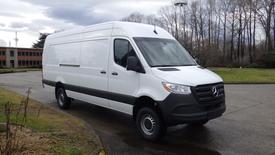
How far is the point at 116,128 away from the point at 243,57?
59.8m

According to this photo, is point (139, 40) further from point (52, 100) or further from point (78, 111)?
point (52, 100)

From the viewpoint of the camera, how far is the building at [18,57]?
89875 millimetres

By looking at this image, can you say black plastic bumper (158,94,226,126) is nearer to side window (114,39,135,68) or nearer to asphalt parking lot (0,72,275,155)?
asphalt parking lot (0,72,275,155)

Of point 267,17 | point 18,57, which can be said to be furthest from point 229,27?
point 18,57

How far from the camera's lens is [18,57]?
92438 mm

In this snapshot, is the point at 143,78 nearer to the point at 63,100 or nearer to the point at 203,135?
the point at 203,135

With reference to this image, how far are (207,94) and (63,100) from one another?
223 inches

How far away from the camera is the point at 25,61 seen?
93750mm

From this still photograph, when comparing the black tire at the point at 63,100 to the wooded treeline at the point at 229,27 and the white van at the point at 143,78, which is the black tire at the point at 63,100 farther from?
the wooded treeline at the point at 229,27

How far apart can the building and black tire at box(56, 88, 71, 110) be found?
264 ft

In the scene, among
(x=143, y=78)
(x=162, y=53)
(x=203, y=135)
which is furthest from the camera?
(x=162, y=53)

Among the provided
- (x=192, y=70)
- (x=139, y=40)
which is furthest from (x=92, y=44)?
(x=192, y=70)

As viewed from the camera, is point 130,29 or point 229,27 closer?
point 130,29

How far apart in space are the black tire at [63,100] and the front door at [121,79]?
9.91 feet
